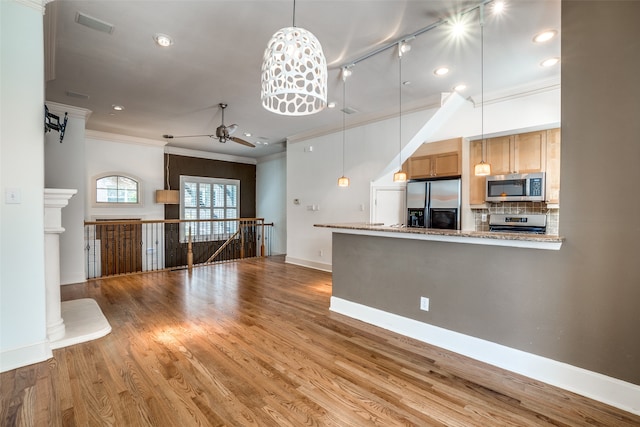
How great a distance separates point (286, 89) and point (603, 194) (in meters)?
2.23

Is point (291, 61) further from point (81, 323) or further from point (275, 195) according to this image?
point (275, 195)

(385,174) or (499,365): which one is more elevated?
(385,174)

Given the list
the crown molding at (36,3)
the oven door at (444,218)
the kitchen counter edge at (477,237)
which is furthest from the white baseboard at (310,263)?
the crown molding at (36,3)

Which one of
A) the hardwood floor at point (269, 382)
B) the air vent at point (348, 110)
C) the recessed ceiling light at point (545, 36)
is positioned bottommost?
the hardwood floor at point (269, 382)

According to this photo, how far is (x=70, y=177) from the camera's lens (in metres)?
4.89

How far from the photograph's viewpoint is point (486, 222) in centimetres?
481

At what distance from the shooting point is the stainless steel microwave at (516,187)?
4.08 m

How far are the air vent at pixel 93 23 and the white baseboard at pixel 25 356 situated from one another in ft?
9.20

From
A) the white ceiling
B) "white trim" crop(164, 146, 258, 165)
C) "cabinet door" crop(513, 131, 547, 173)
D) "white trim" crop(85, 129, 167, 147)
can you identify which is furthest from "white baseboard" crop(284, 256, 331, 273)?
"white trim" crop(85, 129, 167, 147)

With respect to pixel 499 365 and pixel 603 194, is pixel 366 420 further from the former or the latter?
pixel 603 194

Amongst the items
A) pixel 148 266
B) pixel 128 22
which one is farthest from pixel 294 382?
pixel 148 266

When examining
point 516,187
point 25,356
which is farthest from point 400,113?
point 25,356

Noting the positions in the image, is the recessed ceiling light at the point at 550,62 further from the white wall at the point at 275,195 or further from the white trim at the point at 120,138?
the white trim at the point at 120,138

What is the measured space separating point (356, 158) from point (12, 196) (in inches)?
180
